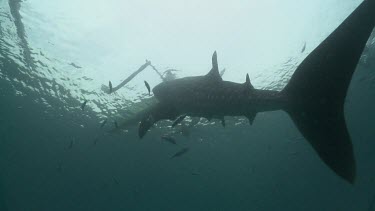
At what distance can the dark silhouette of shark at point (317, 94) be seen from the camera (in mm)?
4176

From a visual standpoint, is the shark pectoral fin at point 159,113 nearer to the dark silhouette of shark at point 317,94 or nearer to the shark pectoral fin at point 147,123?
the shark pectoral fin at point 147,123

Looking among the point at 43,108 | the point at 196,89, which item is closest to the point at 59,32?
the point at 43,108

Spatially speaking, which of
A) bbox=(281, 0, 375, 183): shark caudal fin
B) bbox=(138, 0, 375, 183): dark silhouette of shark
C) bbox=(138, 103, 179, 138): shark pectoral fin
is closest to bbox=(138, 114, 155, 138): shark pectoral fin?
bbox=(138, 103, 179, 138): shark pectoral fin

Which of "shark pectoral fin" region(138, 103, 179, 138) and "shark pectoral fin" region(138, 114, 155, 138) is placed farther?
"shark pectoral fin" region(138, 114, 155, 138)

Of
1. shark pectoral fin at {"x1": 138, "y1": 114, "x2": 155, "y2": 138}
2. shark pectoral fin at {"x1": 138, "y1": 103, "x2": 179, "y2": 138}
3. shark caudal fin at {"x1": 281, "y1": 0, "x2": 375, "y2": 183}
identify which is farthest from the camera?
shark pectoral fin at {"x1": 138, "y1": 114, "x2": 155, "y2": 138}

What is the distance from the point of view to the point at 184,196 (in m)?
42.6

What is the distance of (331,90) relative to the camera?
15.9ft

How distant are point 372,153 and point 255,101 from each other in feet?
103

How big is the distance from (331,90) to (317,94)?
0.76ft

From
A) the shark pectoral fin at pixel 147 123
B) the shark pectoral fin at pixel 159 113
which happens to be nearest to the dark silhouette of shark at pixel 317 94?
the shark pectoral fin at pixel 159 113

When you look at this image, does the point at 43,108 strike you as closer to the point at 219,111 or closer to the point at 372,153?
the point at 219,111

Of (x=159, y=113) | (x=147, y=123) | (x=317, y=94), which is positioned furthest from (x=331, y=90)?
(x=147, y=123)

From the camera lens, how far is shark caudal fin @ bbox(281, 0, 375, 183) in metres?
4.08

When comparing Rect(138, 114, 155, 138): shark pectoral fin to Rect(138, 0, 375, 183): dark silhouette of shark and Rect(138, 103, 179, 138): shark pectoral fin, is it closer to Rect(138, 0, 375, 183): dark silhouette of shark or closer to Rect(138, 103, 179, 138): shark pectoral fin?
Rect(138, 103, 179, 138): shark pectoral fin
